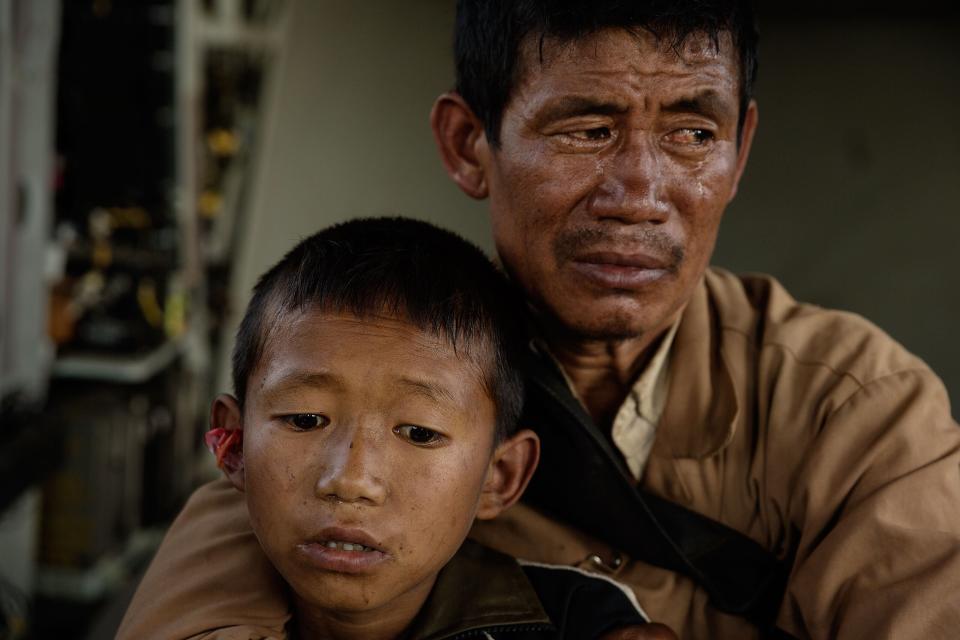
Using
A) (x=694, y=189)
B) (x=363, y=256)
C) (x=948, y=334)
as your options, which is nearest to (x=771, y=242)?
(x=948, y=334)

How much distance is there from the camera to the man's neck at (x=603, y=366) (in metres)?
1.59

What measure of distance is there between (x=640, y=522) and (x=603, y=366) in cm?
29

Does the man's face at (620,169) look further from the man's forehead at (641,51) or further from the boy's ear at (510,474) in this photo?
the boy's ear at (510,474)

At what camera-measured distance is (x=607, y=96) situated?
136cm

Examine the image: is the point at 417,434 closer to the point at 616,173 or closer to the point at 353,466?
the point at 353,466

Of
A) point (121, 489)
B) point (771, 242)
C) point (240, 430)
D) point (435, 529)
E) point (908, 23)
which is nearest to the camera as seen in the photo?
point (435, 529)

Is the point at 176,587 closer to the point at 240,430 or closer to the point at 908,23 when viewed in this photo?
the point at 240,430

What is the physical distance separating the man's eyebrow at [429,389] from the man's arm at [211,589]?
390 millimetres

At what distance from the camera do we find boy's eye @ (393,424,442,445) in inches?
47.0

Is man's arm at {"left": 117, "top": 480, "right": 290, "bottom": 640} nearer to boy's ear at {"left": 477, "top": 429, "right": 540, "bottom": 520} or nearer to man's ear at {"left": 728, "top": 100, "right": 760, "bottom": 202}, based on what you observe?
boy's ear at {"left": 477, "top": 429, "right": 540, "bottom": 520}

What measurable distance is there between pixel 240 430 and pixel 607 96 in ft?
2.26

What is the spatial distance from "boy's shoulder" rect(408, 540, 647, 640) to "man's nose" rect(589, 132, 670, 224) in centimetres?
52

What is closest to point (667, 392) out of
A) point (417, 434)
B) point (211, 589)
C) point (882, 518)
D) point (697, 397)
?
point (697, 397)

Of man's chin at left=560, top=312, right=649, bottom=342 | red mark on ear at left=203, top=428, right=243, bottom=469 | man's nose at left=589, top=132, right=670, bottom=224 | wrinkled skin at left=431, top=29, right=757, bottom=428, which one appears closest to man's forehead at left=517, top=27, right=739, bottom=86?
wrinkled skin at left=431, top=29, right=757, bottom=428
